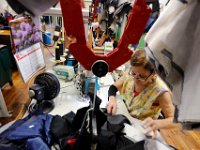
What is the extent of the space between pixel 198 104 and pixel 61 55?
5.09 ft

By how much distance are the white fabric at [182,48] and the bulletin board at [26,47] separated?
1.09 m

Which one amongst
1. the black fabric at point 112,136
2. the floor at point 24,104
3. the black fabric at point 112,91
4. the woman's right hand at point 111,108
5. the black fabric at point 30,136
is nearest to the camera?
the black fabric at point 112,136

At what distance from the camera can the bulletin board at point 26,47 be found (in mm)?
1300

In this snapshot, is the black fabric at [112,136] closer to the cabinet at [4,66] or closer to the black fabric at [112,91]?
the black fabric at [112,91]

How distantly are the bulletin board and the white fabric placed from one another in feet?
3.57

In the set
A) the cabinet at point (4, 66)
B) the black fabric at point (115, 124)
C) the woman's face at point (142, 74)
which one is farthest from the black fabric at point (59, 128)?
the cabinet at point (4, 66)

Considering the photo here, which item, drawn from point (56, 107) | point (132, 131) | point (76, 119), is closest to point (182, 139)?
point (132, 131)

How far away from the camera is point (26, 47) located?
1.43 metres

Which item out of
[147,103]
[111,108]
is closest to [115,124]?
[111,108]

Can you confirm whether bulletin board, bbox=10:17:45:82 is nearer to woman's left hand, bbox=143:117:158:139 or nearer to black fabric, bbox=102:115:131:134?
black fabric, bbox=102:115:131:134

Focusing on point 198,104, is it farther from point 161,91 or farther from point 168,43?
point 161,91

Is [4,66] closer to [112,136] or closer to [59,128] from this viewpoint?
[59,128]

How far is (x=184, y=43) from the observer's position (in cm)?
29

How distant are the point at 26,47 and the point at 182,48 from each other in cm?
139
